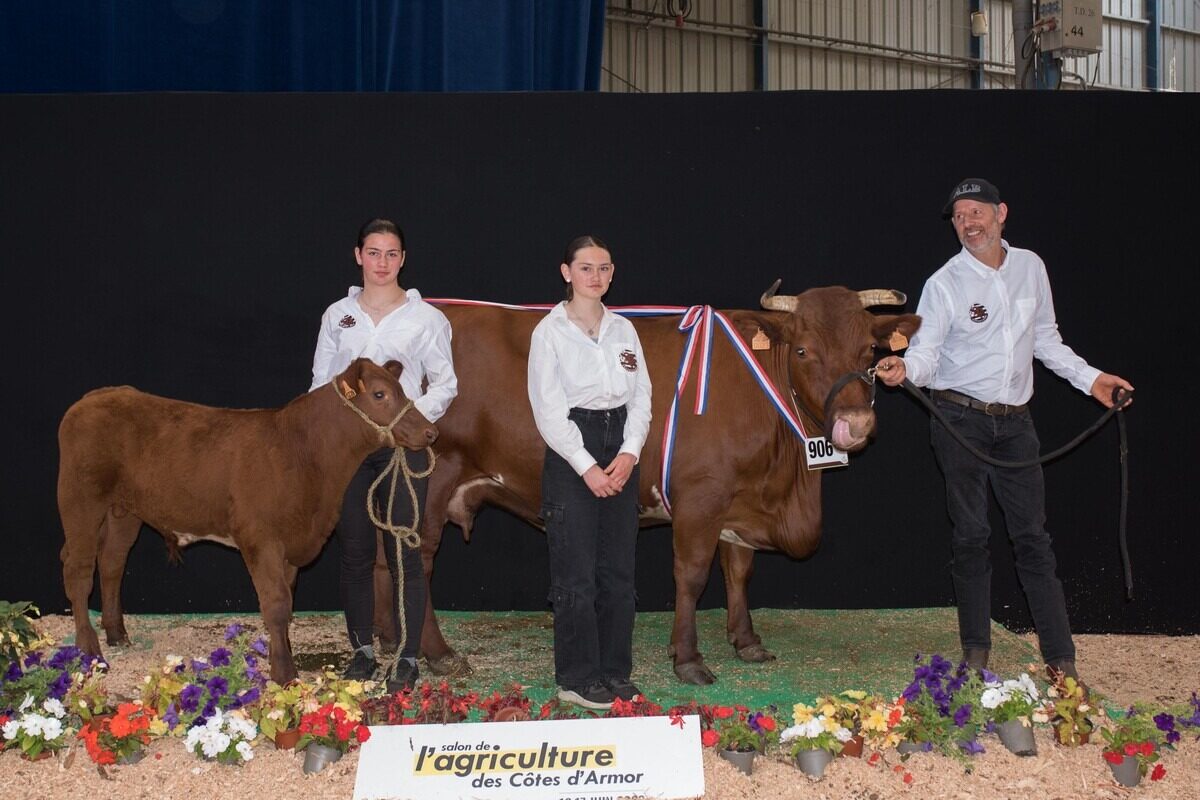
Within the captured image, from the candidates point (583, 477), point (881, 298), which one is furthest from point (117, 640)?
point (881, 298)

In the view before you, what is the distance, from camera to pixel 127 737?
3.34 m

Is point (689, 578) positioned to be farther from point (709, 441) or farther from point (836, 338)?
point (836, 338)

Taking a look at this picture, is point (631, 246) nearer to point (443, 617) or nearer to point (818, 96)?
point (818, 96)

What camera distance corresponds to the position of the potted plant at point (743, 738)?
3.33 metres

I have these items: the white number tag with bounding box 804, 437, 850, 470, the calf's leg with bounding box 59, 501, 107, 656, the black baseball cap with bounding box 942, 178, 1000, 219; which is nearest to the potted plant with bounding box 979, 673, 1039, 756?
the white number tag with bounding box 804, 437, 850, 470

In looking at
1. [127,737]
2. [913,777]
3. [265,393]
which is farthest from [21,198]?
[913,777]

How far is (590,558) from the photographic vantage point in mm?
3871

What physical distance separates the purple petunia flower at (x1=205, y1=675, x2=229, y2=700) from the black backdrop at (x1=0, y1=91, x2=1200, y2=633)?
2.46m

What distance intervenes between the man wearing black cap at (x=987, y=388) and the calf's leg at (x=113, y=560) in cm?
321

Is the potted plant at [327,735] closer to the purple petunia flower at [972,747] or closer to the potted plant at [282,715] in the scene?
the potted plant at [282,715]

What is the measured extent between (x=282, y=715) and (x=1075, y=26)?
8.99 metres

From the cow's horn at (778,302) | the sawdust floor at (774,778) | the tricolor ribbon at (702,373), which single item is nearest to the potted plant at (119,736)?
the sawdust floor at (774,778)

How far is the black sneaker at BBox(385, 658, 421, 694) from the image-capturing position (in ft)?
13.4

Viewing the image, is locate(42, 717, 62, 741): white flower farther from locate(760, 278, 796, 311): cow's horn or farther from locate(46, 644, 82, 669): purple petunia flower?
locate(760, 278, 796, 311): cow's horn
